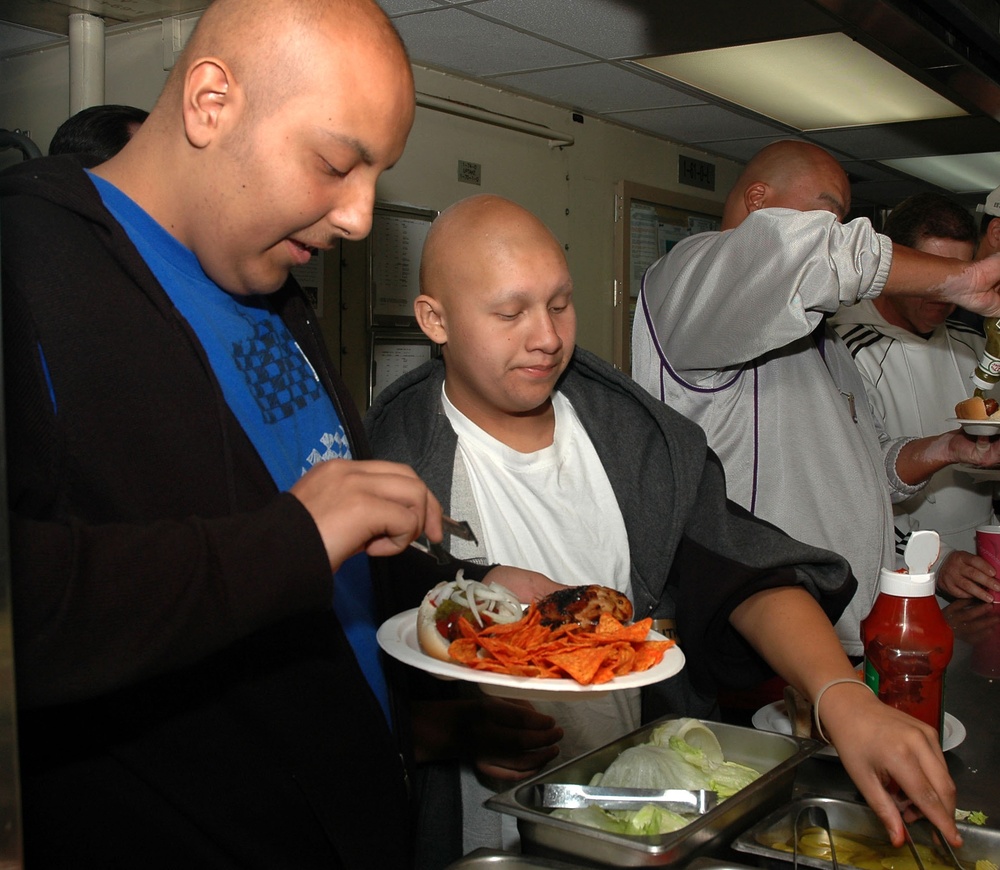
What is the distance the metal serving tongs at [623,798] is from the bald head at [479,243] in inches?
35.8

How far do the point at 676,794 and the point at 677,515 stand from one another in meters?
0.64

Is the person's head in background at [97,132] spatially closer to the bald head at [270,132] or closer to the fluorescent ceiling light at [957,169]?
the bald head at [270,132]

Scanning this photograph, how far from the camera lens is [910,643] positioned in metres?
1.30

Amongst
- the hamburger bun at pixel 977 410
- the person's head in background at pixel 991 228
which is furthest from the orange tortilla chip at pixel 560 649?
the person's head in background at pixel 991 228

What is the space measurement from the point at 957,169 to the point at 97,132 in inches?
213

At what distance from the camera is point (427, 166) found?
391cm

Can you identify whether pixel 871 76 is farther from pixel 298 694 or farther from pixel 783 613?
pixel 298 694

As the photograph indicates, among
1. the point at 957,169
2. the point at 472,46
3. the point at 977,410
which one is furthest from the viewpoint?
the point at 957,169

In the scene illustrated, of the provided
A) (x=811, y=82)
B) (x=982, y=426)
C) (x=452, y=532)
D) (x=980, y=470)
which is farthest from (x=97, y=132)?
(x=811, y=82)

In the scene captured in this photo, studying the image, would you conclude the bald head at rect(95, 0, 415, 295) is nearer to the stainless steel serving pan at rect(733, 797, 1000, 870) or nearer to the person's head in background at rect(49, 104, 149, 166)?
the stainless steel serving pan at rect(733, 797, 1000, 870)

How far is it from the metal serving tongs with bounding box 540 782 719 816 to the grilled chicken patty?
0.67 ft

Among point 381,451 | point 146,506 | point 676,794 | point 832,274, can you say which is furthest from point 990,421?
point 146,506

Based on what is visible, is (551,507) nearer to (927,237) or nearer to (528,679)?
(528,679)

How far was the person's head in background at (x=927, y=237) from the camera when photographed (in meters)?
2.94
